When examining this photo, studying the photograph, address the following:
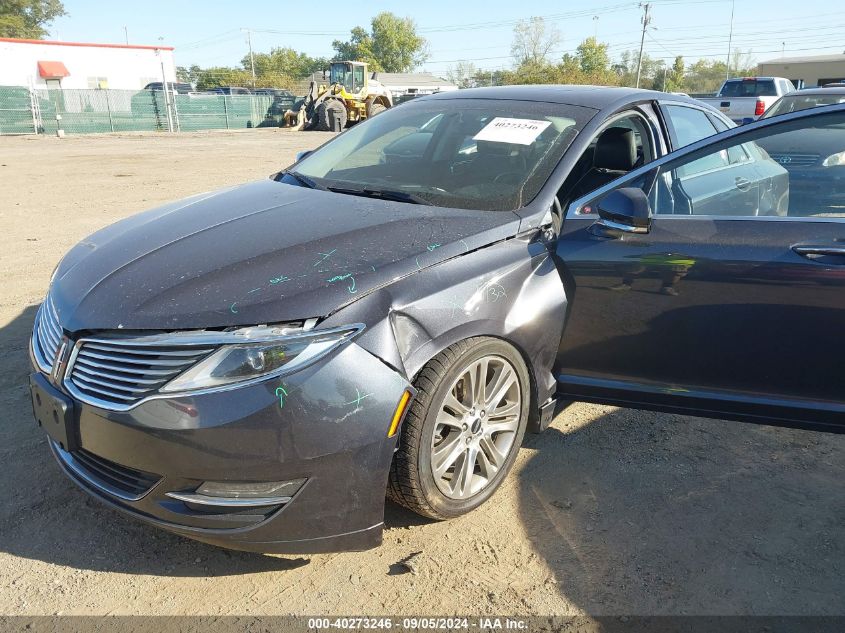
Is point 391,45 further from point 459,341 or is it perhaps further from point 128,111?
point 459,341

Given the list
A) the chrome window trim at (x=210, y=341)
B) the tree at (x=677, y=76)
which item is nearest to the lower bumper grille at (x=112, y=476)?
the chrome window trim at (x=210, y=341)

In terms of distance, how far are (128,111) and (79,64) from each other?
17066mm

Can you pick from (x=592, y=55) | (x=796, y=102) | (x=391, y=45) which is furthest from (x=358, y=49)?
(x=796, y=102)

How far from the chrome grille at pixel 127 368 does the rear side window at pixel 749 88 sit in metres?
21.2

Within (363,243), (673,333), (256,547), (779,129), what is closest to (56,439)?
(256,547)

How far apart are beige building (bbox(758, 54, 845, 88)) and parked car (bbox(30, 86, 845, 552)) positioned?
36.5 m

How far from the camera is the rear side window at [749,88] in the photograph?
19656mm

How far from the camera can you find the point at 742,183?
3117 mm

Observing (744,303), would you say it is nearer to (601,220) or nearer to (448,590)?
(601,220)

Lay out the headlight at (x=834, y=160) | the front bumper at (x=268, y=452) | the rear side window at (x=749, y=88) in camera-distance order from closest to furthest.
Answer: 1. the front bumper at (x=268, y=452)
2. the headlight at (x=834, y=160)
3. the rear side window at (x=749, y=88)

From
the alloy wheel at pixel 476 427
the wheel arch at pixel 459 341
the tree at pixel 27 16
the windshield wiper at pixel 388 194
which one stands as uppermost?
the tree at pixel 27 16

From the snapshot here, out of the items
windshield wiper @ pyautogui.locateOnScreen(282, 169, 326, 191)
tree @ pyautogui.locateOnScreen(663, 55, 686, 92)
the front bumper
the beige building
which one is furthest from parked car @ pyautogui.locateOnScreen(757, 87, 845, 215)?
tree @ pyautogui.locateOnScreen(663, 55, 686, 92)

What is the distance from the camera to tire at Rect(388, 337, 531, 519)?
7.63 feet

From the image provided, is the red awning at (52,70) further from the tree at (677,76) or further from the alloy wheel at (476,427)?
the tree at (677,76)
